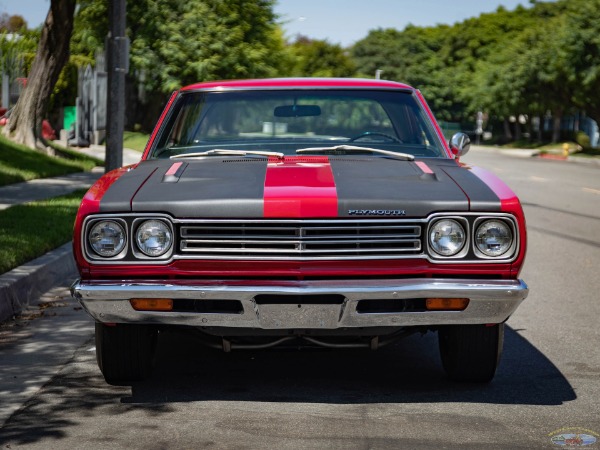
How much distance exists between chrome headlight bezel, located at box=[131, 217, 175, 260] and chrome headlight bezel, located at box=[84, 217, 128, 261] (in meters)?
0.05

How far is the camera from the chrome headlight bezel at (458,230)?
508cm

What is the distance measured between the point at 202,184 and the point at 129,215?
1.34 feet

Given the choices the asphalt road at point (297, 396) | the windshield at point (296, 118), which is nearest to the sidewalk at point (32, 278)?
the asphalt road at point (297, 396)

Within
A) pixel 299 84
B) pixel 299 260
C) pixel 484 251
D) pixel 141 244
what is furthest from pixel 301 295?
pixel 299 84

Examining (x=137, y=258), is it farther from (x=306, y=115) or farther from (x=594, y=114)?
(x=594, y=114)

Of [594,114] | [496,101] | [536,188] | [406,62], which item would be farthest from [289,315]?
[406,62]

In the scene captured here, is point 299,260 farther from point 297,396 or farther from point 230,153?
point 230,153

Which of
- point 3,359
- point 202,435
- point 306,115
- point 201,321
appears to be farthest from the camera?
point 306,115

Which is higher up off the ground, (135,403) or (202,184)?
(202,184)

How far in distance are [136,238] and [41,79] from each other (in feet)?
59.9

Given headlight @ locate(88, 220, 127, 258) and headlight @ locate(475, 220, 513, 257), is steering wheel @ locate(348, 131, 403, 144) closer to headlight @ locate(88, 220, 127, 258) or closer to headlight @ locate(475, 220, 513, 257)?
headlight @ locate(475, 220, 513, 257)

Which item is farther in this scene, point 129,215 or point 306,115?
point 306,115

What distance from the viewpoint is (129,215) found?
16.7 feet

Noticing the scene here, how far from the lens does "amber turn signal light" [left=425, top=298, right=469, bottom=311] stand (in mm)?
5047
